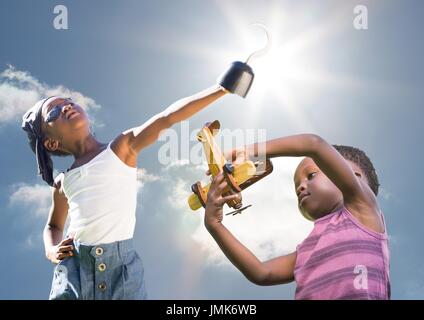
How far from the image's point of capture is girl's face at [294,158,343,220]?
1818 millimetres

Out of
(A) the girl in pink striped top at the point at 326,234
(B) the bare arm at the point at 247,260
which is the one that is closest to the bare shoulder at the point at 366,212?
(A) the girl in pink striped top at the point at 326,234

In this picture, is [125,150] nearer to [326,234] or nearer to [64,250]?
[64,250]

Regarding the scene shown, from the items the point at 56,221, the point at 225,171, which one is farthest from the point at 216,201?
the point at 56,221

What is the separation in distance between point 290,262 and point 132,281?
0.54 metres

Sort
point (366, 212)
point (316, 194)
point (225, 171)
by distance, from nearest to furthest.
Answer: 1. point (225, 171)
2. point (366, 212)
3. point (316, 194)

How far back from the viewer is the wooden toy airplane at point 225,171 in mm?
1591

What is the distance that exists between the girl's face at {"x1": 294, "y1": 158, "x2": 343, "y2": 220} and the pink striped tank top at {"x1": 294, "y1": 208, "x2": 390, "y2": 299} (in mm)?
49

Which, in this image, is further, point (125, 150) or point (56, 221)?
point (56, 221)

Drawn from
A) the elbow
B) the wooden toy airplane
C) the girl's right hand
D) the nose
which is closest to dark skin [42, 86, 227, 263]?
the girl's right hand

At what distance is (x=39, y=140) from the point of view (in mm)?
2164

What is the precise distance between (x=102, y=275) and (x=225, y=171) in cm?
55

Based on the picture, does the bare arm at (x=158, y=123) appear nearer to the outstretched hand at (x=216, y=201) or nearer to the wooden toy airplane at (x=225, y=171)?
the wooden toy airplane at (x=225, y=171)

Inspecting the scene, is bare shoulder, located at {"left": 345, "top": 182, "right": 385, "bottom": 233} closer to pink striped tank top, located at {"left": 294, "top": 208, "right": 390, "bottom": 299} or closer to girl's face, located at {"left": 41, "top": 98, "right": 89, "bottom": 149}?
pink striped tank top, located at {"left": 294, "top": 208, "right": 390, "bottom": 299}
